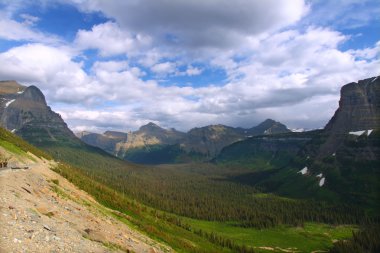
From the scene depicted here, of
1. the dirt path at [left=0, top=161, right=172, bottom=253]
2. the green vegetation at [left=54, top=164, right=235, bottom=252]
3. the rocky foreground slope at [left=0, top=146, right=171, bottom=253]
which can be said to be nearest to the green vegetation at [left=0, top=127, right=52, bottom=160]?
the green vegetation at [left=54, top=164, right=235, bottom=252]

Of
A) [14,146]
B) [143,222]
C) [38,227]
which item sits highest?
[14,146]

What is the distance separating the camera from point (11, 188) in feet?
177

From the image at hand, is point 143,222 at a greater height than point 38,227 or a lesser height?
lesser

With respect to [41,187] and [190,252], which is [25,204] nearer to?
[41,187]

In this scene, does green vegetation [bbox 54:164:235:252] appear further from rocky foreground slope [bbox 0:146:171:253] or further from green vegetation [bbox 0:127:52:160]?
rocky foreground slope [bbox 0:146:171:253]

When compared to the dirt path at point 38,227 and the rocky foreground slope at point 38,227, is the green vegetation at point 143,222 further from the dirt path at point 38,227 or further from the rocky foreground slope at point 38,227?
the dirt path at point 38,227

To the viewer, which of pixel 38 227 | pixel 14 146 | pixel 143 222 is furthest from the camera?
pixel 14 146

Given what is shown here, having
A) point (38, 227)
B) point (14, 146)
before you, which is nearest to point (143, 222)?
point (14, 146)

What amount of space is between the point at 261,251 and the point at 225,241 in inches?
986

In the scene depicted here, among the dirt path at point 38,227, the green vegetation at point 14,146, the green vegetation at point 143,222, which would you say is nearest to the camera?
the dirt path at point 38,227

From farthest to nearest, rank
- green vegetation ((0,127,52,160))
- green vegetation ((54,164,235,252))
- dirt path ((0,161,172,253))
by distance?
green vegetation ((0,127,52,160)) < green vegetation ((54,164,235,252)) < dirt path ((0,161,172,253))

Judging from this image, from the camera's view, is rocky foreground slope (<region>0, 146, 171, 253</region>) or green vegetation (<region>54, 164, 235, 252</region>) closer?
rocky foreground slope (<region>0, 146, 171, 253</region>)

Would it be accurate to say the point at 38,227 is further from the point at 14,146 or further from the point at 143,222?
the point at 14,146

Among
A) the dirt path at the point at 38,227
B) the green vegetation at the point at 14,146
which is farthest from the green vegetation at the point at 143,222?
the dirt path at the point at 38,227
